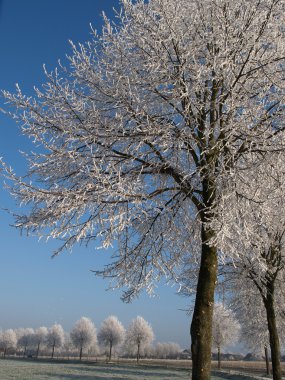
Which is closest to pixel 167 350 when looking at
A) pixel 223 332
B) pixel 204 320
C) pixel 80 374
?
pixel 223 332

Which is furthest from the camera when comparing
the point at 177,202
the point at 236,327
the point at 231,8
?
the point at 236,327

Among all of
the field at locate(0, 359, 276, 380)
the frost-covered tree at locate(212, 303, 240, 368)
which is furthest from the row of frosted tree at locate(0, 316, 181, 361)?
the field at locate(0, 359, 276, 380)

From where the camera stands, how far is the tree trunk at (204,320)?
22.4ft

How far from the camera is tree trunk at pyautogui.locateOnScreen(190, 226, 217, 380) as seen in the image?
6.83 meters

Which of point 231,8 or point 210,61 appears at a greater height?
point 231,8

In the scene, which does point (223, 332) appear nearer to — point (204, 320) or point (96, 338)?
point (96, 338)

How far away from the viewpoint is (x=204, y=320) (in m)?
7.03

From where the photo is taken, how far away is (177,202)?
8.94 m

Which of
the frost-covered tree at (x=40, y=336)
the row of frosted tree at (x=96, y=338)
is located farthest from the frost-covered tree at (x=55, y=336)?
the frost-covered tree at (x=40, y=336)

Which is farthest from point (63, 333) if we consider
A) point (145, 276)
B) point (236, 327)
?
point (145, 276)

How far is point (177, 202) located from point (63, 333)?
111723 mm

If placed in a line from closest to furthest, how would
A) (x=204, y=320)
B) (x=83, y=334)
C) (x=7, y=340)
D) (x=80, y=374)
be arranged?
(x=204, y=320) → (x=80, y=374) → (x=83, y=334) → (x=7, y=340)

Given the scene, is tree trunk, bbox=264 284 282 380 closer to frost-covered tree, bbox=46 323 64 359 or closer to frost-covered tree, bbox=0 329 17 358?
frost-covered tree, bbox=46 323 64 359

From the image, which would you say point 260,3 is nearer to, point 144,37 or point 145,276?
point 144,37
